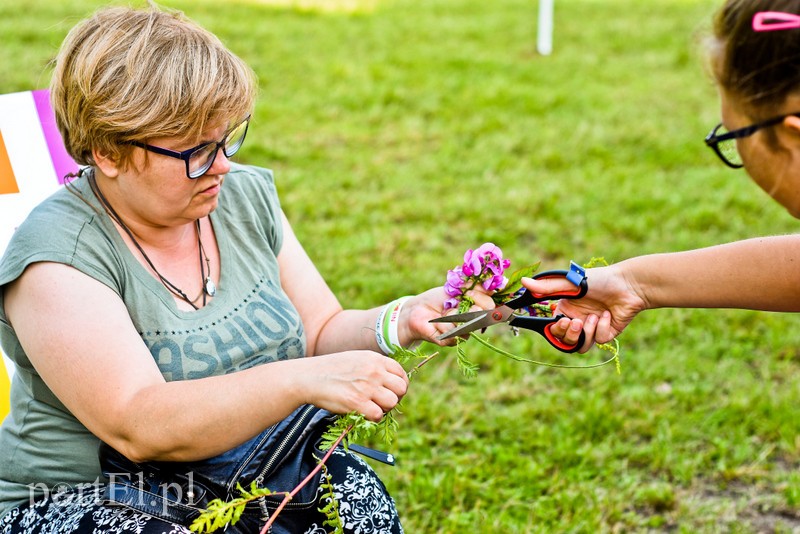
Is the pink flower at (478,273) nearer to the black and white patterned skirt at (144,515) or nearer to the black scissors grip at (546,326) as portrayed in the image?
the black scissors grip at (546,326)

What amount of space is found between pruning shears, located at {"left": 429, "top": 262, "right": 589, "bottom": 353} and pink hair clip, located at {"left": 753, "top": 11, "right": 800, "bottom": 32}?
2.71ft

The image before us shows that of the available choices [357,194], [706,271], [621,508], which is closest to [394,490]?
[621,508]

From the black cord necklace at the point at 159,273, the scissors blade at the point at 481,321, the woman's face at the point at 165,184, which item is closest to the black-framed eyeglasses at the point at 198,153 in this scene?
the woman's face at the point at 165,184

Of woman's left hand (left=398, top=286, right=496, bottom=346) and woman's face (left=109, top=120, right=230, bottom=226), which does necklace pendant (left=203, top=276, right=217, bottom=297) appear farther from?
woman's left hand (left=398, top=286, right=496, bottom=346)

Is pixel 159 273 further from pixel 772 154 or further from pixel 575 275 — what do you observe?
pixel 772 154

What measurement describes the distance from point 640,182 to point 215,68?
417 centimetres

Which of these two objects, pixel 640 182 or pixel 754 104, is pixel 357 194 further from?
pixel 754 104

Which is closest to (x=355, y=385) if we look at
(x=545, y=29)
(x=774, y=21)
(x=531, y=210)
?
(x=774, y=21)

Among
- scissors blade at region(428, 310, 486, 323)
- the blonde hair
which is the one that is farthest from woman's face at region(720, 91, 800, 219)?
the blonde hair

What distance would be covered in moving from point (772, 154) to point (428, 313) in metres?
0.90

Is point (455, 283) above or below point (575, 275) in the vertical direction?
below

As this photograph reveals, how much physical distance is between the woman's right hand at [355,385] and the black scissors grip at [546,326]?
495 mm

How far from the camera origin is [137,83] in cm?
204

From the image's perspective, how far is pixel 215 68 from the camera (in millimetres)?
2121
